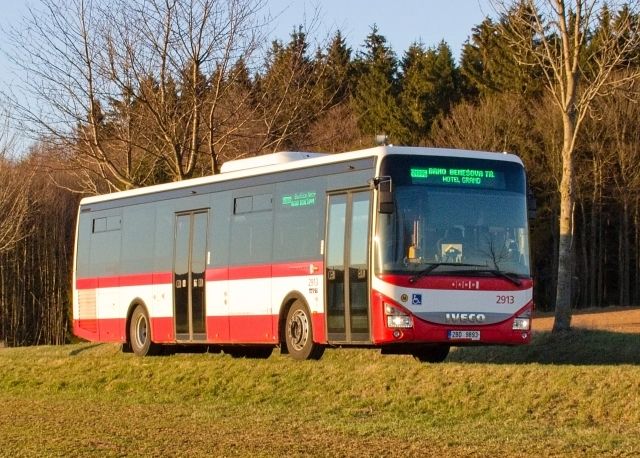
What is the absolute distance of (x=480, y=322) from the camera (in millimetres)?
20031

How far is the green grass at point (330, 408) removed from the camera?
13.5m

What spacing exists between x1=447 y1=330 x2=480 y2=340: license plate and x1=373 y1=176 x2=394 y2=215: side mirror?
2029 mm

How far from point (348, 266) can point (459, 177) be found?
213 cm

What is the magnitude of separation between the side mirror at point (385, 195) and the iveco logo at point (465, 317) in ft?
5.90

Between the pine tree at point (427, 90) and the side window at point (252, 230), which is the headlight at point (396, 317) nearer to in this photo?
the side window at point (252, 230)

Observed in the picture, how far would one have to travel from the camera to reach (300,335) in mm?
21984

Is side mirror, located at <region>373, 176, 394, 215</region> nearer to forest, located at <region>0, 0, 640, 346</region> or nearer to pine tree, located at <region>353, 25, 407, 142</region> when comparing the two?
forest, located at <region>0, 0, 640, 346</region>

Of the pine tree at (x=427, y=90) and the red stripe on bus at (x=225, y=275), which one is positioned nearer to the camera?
Answer: the red stripe on bus at (x=225, y=275)

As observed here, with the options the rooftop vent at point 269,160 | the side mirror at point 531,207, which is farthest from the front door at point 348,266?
Answer: the side mirror at point 531,207

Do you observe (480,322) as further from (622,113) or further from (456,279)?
(622,113)

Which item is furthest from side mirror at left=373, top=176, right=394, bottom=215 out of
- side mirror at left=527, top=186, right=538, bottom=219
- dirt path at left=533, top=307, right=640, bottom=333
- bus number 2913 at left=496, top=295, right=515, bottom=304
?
dirt path at left=533, top=307, right=640, bottom=333

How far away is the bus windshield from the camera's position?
1961 cm

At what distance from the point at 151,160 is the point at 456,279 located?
1847cm

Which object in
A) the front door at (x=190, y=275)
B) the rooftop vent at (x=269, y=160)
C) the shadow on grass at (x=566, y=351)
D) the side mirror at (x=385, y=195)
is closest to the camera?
the side mirror at (x=385, y=195)
